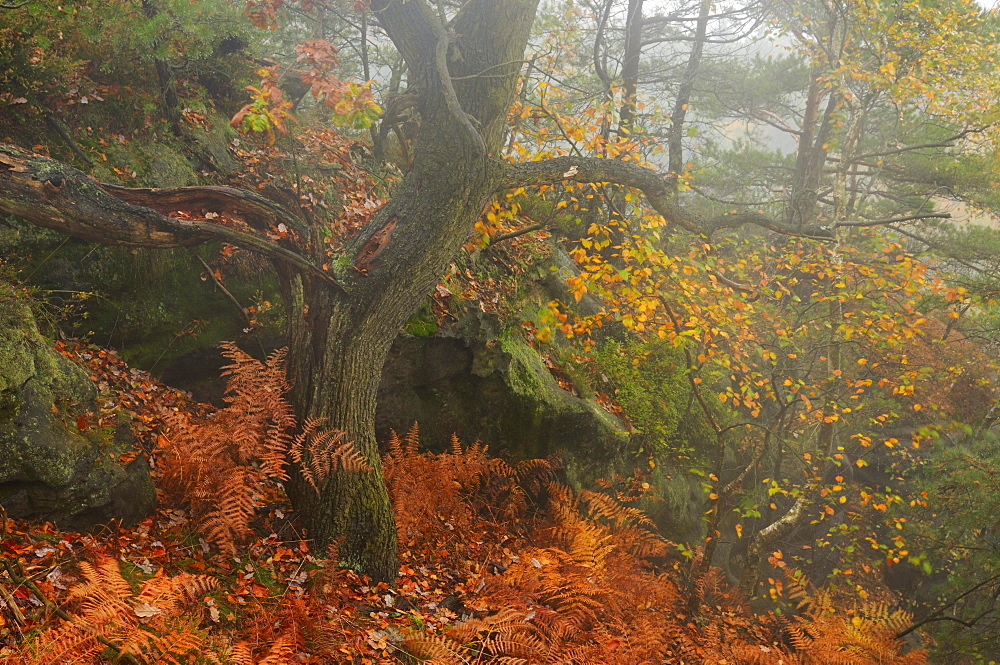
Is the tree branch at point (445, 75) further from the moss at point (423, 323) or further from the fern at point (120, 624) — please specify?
the fern at point (120, 624)

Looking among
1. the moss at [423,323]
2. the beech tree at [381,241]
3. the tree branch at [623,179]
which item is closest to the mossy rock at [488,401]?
the moss at [423,323]

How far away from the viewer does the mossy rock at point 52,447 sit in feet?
11.9

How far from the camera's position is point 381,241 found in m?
5.12

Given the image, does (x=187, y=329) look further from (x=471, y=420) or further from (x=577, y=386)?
(x=577, y=386)

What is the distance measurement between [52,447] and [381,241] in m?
2.79

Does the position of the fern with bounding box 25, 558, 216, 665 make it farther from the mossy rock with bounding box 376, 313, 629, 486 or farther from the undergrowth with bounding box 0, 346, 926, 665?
the mossy rock with bounding box 376, 313, 629, 486

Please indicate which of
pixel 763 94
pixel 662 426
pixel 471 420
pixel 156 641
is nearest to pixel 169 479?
pixel 156 641

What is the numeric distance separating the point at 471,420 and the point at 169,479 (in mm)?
3430

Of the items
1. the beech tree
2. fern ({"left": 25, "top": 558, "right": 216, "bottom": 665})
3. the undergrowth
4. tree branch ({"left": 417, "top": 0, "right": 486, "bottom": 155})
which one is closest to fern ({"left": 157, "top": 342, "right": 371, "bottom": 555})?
the undergrowth

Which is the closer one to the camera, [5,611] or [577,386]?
[5,611]

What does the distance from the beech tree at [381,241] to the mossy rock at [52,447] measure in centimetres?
114

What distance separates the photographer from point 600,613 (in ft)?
18.0

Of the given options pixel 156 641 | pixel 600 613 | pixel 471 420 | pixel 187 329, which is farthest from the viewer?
pixel 471 420

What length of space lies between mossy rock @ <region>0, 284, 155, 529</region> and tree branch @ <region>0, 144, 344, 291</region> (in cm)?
68
